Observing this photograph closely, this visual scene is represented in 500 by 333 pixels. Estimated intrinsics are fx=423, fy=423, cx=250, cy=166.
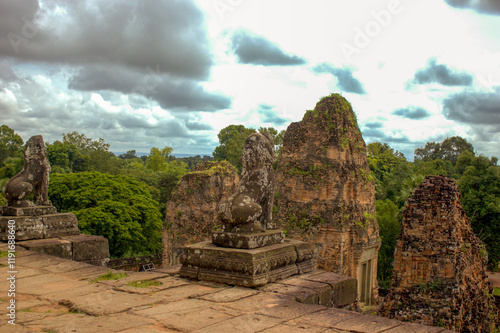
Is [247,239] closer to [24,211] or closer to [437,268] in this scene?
[24,211]

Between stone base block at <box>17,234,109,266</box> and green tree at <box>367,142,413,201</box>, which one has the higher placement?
green tree at <box>367,142,413,201</box>

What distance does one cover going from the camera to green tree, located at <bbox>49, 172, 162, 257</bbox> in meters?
22.6

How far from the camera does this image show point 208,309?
378cm

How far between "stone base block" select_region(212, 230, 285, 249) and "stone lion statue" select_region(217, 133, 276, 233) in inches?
4.1

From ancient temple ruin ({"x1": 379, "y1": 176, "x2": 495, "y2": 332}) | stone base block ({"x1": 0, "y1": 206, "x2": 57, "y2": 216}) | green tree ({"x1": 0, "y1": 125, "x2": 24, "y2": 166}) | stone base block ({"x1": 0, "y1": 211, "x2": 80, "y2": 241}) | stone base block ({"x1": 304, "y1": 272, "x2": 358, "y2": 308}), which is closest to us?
stone base block ({"x1": 304, "y1": 272, "x2": 358, "y2": 308})

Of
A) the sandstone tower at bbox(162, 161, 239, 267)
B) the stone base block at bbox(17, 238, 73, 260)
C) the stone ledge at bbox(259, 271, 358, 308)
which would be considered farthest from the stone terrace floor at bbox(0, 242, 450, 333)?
the sandstone tower at bbox(162, 161, 239, 267)

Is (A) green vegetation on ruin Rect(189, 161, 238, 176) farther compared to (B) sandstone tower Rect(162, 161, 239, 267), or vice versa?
(A) green vegetation on ruin Rect(189, 161, 238, 176)

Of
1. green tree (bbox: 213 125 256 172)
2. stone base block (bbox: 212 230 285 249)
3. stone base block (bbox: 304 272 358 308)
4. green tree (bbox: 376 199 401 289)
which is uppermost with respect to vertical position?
green tree (bbox: 213 125 256 172)

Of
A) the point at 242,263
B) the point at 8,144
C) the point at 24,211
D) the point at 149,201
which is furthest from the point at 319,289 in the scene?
the point at 8,144

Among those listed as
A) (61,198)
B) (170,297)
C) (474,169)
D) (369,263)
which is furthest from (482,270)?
(61,198)

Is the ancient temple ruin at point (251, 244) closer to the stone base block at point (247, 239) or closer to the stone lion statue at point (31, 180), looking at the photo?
the stone base block at point (247, 239)

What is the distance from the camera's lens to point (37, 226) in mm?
7238

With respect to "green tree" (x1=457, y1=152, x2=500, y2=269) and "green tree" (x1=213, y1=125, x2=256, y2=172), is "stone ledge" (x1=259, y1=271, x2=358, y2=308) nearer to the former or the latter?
"green tree" (x1=457, y1=152, x2=500, y2=269)

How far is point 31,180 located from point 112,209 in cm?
1651
